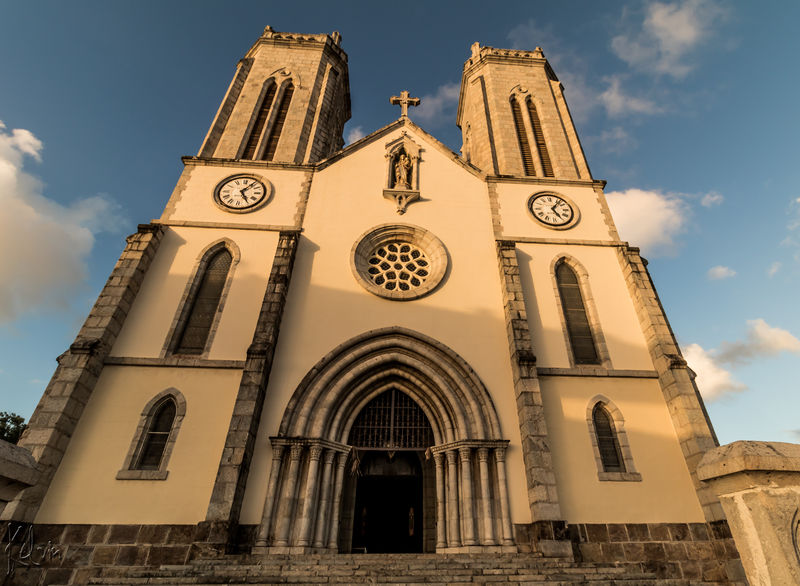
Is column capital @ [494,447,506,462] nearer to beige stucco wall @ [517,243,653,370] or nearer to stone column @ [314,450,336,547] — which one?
beige stucco wall @ [517,243,653,370]

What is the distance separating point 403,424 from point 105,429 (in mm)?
6447

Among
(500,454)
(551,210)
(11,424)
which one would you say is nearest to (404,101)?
(551,210)

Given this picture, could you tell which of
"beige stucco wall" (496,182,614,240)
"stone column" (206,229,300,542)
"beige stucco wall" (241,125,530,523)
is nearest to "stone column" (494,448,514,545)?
"beige stucco wall" (241,125,530,523)

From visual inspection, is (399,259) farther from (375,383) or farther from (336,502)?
(336,502)

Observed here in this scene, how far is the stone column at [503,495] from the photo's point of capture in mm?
8281

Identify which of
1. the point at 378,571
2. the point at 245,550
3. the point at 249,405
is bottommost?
the point at 378,571

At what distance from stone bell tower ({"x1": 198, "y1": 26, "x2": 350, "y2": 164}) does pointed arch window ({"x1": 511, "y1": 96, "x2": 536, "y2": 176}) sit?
7.69 meters

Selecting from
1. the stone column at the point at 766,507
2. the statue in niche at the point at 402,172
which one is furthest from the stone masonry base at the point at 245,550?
the statue in niche at the point at 402,172

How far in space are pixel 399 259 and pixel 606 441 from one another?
7143 mm

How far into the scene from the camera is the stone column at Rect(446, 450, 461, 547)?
8469mm

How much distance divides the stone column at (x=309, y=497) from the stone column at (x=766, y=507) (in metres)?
7.06

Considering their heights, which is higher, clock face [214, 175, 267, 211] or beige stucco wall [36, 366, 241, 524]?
clock face [214, 175, 267, 211]

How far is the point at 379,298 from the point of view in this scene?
36.7 ft

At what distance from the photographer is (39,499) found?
8.00 m
